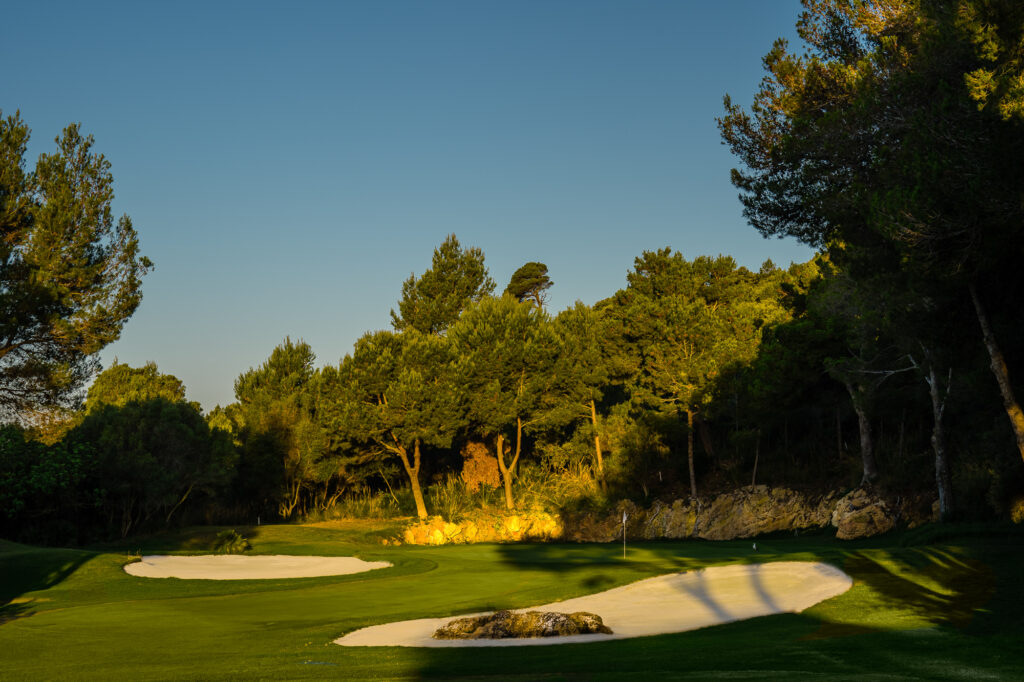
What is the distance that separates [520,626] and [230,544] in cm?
1793

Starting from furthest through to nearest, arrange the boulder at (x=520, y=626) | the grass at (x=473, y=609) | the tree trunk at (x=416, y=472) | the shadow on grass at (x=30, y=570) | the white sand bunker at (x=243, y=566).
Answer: the tree trunk at (x=416, y=472) < the white sand bunker at (x=243, y=566) < the shadow on grass at (x=30, y=570) < the boulder at (x=520, y=626) < the grass at (x=473, y=609)

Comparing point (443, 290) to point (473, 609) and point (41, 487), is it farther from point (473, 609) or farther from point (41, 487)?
point (473, 609)

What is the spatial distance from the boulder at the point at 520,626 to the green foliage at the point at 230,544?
16.5 m

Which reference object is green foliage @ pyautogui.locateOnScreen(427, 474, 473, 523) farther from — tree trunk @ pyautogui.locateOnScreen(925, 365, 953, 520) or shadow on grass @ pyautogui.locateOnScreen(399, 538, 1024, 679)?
shadow on grass @ pyautogui.locateOnScreen(399, 538, 1024, 679)

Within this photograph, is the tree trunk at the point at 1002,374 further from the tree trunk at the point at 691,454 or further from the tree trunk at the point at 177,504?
the tree trunk at the point at 177,504

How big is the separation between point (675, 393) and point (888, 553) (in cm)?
2333

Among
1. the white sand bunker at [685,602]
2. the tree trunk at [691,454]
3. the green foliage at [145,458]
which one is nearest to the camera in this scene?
the white sand bunker at [685,602]

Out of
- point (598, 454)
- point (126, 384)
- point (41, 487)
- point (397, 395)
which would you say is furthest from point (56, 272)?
point (126, 384)

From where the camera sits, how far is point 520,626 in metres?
12.8

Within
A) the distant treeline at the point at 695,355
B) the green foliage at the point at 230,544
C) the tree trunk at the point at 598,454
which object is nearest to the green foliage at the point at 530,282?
the distant treeline at the point at 695,355

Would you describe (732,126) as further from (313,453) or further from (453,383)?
(313,453)

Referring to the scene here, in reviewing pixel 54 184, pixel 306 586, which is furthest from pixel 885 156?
pixel 54 184

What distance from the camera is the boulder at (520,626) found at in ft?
41.3

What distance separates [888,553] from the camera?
18047mm
